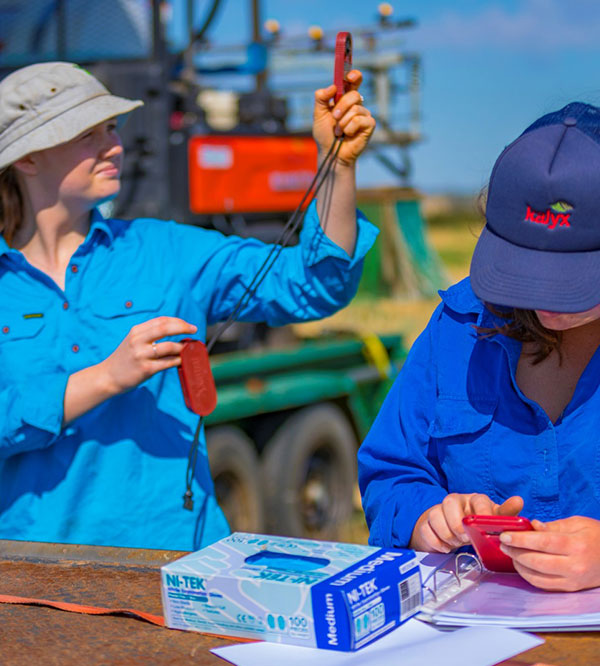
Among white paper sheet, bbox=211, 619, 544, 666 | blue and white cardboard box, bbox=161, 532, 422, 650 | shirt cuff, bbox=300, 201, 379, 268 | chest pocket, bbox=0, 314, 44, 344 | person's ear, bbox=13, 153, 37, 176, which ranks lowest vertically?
white paper sheet, bbox=211, 619, 544, 666

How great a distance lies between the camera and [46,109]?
2.28m

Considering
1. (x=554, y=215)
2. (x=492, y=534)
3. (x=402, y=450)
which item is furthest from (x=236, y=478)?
(x=554, y=215)

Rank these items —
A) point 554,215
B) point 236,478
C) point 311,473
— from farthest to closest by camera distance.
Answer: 1. point 311,473
2. point 236,478
3. point 554,215

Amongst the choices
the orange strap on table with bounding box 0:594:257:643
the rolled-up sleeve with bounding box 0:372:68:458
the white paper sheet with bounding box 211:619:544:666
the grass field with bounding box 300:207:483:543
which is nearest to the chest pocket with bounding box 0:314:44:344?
the rolled-up sleeve with bounding box 0:372:68:458

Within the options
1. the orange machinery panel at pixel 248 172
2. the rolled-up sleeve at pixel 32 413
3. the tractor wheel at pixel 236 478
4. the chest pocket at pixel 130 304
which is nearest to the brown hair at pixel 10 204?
the chest pocket at pixel 130 304

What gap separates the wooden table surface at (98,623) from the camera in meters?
1.32

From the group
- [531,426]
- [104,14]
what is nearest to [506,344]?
[531,426]

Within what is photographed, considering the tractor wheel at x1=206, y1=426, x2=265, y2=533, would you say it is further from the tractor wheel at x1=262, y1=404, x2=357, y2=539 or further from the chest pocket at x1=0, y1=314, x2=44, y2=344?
the chest pocket at x1=0, y1=314, x2=44, y2=344

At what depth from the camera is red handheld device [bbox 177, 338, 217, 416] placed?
208 cm

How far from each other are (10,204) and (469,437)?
125 centimetres

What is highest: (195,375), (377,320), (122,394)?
(195,375)

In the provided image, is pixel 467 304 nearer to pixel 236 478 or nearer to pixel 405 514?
pixel 405 514

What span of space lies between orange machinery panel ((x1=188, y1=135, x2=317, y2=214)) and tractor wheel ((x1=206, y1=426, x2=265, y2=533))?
1.08 metres

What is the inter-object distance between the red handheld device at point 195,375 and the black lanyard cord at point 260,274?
3 centimetres
